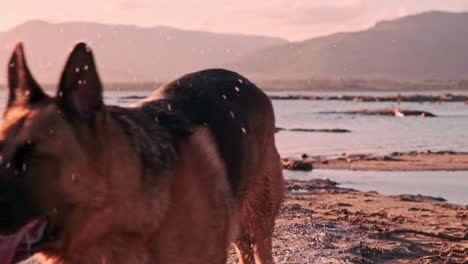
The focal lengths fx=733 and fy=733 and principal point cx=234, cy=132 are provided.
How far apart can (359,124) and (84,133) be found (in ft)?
107

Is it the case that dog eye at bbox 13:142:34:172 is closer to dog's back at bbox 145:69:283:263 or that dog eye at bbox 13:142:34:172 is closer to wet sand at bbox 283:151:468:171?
dog's back at bbox 145:69:283:263

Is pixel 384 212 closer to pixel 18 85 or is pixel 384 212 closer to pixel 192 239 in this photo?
pixel 192 239

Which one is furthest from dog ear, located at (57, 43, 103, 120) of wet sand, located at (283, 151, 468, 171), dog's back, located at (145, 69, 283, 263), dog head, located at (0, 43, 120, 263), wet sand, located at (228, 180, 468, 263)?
wet sand, located at (283, 151, 468, 171)

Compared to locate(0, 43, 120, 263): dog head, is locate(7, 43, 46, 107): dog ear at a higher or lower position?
higher

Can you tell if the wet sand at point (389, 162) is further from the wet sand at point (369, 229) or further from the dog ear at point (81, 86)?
the dog ear at point (81, 86)

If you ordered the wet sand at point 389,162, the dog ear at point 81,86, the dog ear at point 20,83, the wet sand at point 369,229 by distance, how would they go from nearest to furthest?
1. the dog ear at point 81,86
2. the dog ear at point 20,83
3. the wet sand at point 369,229
4. the wet sand at point 389,162

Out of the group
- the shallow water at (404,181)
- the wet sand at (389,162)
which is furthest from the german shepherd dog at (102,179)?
the wet sand at (389,162)

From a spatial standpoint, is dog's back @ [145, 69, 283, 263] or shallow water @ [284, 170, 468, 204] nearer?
dog's back @ [145, 69, 283, 263]

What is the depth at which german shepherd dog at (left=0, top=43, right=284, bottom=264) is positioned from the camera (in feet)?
11.3

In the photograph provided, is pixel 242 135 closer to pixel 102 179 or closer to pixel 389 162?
pixel 102 179

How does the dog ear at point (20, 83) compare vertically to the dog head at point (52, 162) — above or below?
above

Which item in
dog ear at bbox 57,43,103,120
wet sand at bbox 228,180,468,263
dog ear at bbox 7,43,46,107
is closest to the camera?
dog ear at bbox 57,43,103,120

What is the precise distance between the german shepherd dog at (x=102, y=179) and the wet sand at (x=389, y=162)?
12.2 meters

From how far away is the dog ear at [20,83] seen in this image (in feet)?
12.6
